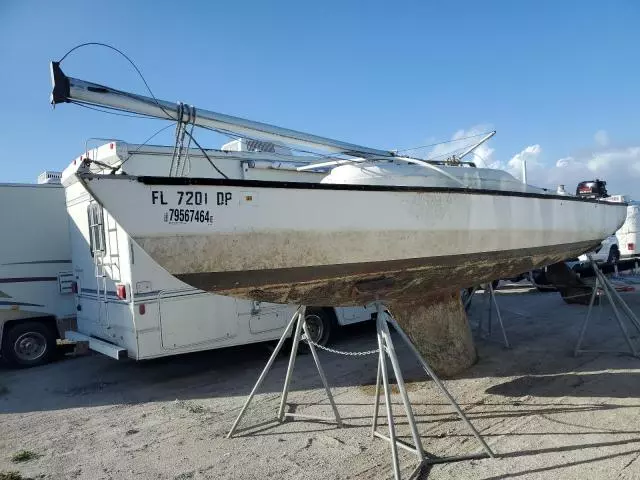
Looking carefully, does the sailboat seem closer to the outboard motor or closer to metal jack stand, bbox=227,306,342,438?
metal jack stand, bbox=227,306,342,438

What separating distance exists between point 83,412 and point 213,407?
136cm

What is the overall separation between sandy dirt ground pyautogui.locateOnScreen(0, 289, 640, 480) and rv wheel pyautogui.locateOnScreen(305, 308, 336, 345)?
413mm

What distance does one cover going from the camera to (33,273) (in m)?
7.84

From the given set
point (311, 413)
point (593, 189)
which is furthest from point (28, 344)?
point (593, 189)

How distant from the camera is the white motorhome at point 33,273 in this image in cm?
766

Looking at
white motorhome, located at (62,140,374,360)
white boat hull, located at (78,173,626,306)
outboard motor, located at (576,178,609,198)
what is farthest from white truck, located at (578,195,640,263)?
white boat hull, located at (78,173,626,306)

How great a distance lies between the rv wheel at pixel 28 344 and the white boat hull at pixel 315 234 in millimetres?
5322

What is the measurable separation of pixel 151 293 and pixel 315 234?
9.15 ft

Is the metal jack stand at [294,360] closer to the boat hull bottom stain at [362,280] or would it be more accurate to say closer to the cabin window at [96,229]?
the boat hull bottom stain at [362,280]

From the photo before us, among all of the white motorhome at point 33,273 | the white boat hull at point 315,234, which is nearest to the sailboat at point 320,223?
the white boat hull at point 315,234

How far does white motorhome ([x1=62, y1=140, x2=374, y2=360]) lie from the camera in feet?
19.3

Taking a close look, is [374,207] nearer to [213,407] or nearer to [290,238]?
[290,238]

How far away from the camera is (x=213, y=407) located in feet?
17.4

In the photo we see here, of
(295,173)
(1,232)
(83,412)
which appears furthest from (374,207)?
Answer: (1,232)
